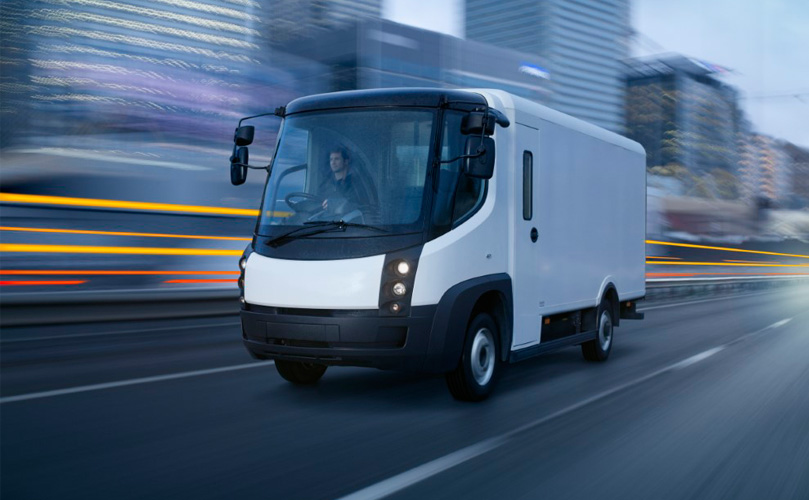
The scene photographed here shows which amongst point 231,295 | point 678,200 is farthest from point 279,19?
point 231,295

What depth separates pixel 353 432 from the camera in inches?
214

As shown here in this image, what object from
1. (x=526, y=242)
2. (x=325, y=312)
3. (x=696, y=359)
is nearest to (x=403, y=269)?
(x=325, y=312)

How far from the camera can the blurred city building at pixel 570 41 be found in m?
134

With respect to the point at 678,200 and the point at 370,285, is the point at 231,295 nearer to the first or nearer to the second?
the point at 370,285

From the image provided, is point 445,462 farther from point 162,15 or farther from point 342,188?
point 162,15

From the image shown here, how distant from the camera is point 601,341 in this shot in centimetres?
928

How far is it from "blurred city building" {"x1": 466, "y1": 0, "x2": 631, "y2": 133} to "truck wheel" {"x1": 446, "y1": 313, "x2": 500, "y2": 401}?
4914 inches

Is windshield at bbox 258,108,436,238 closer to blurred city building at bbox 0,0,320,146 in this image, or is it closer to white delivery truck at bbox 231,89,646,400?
white delivery truck at bbox 231,89,646,400

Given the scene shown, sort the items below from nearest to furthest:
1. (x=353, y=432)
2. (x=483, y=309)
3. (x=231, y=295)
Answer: (x=353, y=432) < (x=483, y=309) < (x=231, y=295)

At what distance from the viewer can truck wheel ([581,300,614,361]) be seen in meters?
9.19

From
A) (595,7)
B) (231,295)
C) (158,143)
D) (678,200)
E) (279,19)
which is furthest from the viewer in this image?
(595,7)

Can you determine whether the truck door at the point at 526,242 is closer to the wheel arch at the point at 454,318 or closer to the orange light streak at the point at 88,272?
the wheel arch at the point at 454,318

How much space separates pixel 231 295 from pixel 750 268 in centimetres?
5327

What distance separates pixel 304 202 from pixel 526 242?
1.91 metres
